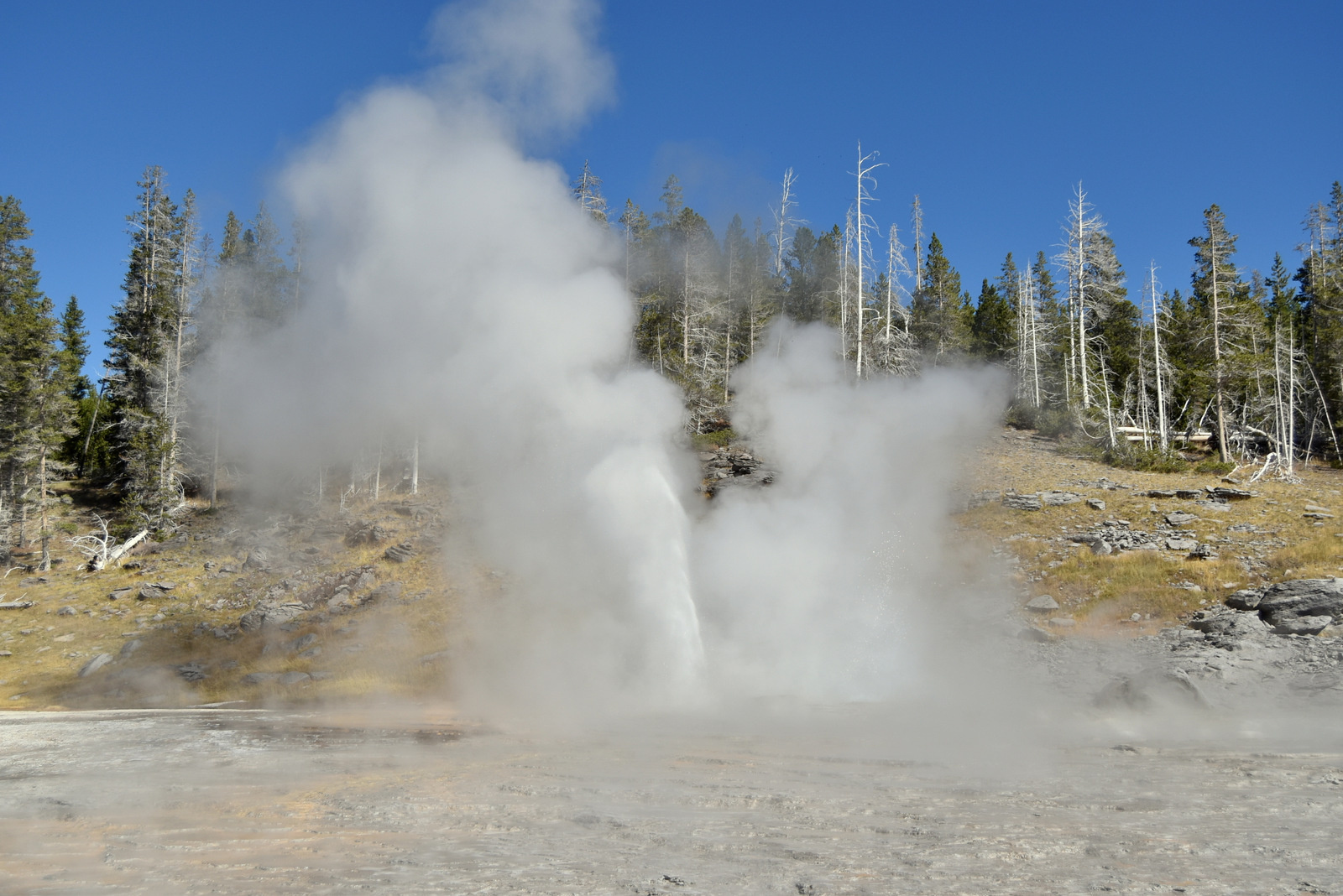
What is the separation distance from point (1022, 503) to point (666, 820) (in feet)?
62.1

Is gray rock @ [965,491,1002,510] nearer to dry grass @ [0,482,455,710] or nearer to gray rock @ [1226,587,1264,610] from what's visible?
gray rock @ [1226,587,1264,610]

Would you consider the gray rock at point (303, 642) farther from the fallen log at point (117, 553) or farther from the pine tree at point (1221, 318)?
the pine tree at point (1221, 318)

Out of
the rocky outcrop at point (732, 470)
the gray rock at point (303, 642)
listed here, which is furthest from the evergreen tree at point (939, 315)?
the gray rock at point (303, 642)

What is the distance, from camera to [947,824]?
565 cm

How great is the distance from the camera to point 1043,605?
54.4ft

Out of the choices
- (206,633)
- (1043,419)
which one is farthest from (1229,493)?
(206,633)

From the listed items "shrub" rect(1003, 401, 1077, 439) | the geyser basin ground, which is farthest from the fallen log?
"shrub" rect(1003, 401, 1077, 439)

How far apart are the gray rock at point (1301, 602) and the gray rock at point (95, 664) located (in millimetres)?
24441

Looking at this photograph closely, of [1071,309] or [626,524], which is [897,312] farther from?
[626,524]

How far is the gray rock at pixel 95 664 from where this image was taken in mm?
17781

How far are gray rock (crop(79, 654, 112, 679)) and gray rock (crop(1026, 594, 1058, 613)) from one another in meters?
21.6

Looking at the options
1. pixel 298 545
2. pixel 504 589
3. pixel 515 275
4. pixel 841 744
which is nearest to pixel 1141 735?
pixel 841 744

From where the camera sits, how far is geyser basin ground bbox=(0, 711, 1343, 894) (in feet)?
15.4

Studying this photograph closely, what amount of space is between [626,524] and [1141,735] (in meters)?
7.79
